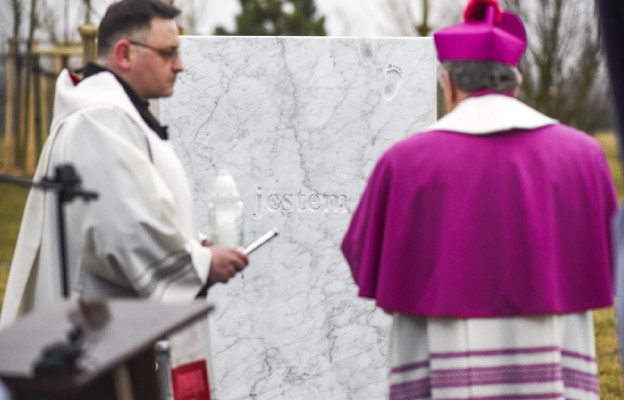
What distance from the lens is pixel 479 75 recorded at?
13.4 ft

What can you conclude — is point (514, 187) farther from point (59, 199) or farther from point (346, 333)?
point (346, 333)

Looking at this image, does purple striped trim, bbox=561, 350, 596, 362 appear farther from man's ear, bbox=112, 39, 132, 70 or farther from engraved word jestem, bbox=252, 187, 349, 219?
engraved word jestem, bbox=252, 187, 349, 219

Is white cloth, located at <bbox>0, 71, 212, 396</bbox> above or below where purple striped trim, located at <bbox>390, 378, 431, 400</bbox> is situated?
above

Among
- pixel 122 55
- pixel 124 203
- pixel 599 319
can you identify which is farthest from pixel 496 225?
pixel 599 319

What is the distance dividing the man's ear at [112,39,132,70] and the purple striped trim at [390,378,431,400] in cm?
142

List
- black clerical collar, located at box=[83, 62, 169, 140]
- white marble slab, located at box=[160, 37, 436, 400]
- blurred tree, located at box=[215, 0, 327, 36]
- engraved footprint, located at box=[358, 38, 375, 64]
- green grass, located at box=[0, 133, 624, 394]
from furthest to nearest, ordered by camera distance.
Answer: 1. blurred tree, located at box=[215, 0, 327, 36]
2. green grass, located at box=[0, 133, 624, 394]
3. engraved footprint, located at box=[358, 38, 375, 64]
4. white marble slab, located at box=[160, 37, 436, 400]
5. black clerical collar, located at box=[83, 62, 169, 140]

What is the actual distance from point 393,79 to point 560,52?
1187 cm

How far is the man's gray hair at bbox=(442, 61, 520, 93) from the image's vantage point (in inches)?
161

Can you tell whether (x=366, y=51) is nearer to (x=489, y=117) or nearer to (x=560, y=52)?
(x=489, y=117)

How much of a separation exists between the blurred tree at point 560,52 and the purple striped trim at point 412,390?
43.7 ft

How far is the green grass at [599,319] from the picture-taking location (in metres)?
7.44

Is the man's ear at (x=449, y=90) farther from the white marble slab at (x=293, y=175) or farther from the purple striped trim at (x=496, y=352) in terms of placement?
the white marble slab at (x=293, y=175)

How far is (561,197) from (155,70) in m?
1.44

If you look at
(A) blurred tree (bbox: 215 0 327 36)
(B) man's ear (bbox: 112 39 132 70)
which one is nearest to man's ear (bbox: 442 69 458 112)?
(B) man's ear (bbox: 112 39 132 70)
